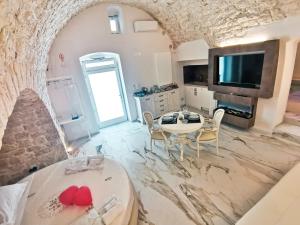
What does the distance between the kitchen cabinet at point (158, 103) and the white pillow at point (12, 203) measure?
12.5ft

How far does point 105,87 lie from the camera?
18.4 feet

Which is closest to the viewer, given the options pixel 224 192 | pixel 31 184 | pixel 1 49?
pixel 1 49

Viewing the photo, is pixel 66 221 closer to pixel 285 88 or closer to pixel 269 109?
pixel 269 109

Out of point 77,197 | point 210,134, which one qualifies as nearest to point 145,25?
point 210,134

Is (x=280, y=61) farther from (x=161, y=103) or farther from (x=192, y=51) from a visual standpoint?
(x=161, y=103)

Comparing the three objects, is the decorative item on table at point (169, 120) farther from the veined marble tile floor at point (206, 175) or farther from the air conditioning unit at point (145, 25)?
the air conditioning unit at point (145, 25)

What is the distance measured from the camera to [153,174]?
3336 millimetres

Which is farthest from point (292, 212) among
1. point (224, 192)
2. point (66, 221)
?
point (66, 221)

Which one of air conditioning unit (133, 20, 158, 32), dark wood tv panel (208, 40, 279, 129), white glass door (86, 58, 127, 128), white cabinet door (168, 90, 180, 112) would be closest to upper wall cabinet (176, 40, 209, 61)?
dark wood tv panel (208, 40, 279, 129)

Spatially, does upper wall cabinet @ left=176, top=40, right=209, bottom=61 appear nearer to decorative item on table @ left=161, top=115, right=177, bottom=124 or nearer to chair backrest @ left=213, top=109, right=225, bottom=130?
chair backrest @ left=213, top=109, right=225, bottom=130

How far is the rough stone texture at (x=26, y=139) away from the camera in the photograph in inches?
115

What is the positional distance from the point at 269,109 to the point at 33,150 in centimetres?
521

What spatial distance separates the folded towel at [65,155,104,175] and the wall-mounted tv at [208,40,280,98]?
377 centimetres

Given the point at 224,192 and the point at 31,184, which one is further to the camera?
the point at 224,192
